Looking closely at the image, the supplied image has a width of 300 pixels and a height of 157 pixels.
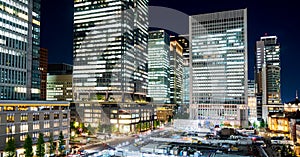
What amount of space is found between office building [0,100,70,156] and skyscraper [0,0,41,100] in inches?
713

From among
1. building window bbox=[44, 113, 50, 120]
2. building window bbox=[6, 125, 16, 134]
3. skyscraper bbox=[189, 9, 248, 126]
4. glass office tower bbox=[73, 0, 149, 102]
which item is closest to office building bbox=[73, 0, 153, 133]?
glass office tower bbox=[73, 0, 149, 102]

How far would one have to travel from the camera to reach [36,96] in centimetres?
9462

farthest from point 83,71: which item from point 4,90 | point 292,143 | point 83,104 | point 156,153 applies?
point 292,143

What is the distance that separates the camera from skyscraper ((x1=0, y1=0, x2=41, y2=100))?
3068 inches

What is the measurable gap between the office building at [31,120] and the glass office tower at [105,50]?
56948 mm

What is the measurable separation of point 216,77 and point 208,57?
1311 centimetres

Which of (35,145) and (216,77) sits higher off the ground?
(216,77)

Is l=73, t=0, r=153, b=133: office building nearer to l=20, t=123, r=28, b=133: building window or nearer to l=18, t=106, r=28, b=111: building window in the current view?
l=18, t=106, r=28, b=111: building window

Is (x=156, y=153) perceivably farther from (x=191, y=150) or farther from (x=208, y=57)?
(x=208, y=57)

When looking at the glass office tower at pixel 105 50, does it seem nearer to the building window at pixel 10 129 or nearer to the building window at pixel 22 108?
the building window at pixel 22 108

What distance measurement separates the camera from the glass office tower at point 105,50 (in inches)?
5251

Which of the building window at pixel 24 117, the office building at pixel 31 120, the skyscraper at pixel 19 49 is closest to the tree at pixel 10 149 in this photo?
the office building at pixel 31 120

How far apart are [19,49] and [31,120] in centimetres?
3021

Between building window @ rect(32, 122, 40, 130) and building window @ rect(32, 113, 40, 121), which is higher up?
building window @ rect(32, 113, 40, 121)
